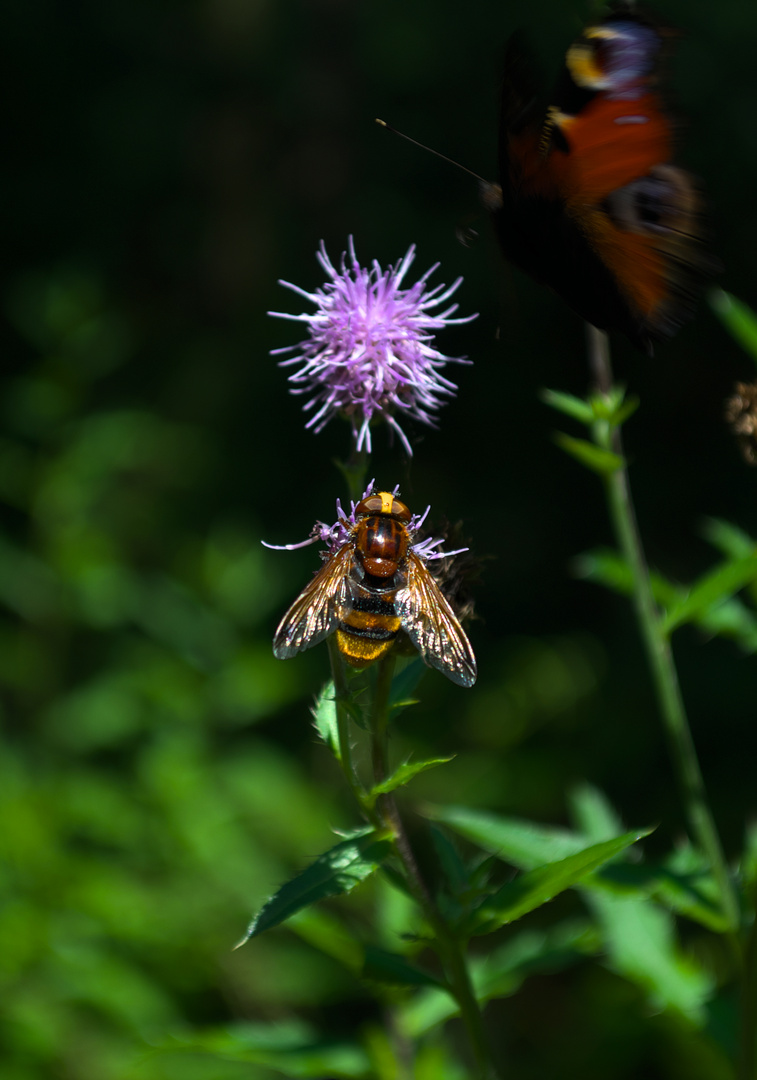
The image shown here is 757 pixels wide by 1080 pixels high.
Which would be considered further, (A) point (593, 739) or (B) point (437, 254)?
(B) point (437, 254)

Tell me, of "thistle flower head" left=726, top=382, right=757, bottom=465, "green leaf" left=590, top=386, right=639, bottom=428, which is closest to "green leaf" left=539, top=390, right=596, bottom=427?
"green leaf" left=590, top=386, right=639, bottom=428

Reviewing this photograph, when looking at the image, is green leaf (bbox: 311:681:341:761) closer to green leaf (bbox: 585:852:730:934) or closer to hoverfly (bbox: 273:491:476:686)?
hoverfly (bbox: 273:491:476:686)

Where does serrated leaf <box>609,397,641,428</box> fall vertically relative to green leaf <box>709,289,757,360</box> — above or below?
below

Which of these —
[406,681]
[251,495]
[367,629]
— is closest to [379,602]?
[367,629]

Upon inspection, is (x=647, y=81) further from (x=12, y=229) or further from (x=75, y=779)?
(x=12, y=229)

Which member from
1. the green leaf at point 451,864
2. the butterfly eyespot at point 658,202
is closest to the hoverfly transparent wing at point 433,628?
the green leaf at point 451,864

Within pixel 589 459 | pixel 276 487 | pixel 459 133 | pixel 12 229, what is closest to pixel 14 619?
pixel 276 487
